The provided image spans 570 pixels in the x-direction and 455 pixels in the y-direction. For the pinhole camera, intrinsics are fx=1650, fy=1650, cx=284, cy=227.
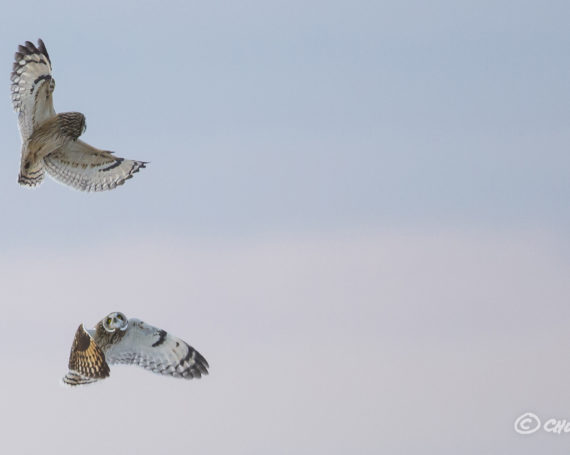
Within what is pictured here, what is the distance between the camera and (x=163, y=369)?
24.2 m

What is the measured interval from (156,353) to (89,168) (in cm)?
334

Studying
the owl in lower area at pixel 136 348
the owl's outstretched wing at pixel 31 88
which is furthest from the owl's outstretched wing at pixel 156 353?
the owl's outstretched wing at pixel 31 88

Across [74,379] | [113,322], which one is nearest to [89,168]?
[113,322]

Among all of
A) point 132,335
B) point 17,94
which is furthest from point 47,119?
point 132,335

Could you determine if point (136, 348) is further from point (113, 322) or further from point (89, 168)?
point (89, 168)

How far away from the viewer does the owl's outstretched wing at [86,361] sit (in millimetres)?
22219

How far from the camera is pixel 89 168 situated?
25.6 metres

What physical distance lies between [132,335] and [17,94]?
3.96 metres

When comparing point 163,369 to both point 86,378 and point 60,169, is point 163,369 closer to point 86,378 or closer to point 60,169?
point 86,378

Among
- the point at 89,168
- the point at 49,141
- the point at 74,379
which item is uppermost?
the point at 89,168

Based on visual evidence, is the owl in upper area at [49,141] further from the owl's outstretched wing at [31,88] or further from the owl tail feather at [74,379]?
the owl tail feather at [74,379]

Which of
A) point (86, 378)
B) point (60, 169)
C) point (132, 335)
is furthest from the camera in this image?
point (60, 169)

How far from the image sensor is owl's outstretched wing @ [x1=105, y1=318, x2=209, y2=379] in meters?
23.8

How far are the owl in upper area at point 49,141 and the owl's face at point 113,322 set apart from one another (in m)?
2.69
